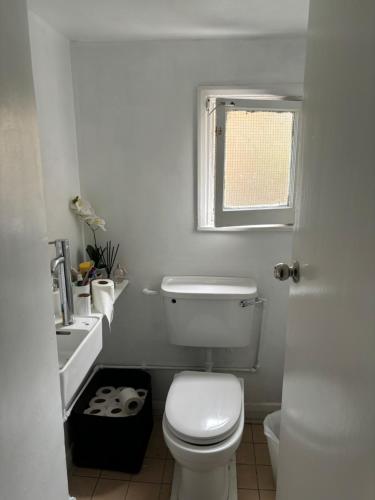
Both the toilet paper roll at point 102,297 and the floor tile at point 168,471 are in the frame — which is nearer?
the toilet paper roll at point 102,297

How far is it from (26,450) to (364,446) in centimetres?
70

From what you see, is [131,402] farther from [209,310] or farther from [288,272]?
[288,272]

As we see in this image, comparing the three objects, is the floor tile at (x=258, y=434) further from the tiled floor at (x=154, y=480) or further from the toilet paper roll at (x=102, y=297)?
the toilet paper roll at (x=102, y=297)

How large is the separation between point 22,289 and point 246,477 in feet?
5.03

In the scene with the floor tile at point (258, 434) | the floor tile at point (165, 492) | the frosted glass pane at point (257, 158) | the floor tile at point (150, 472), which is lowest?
the floor tile at point (258, 434)

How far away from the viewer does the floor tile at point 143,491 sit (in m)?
1.65

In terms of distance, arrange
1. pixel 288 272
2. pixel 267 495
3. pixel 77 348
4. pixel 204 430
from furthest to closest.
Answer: pixel 267 495
pixel 204 430
pixel 77 348
pixel 288 272

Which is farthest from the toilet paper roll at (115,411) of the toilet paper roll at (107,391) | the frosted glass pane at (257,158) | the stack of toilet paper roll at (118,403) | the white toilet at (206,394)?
the frosted glass pane at (257,158)

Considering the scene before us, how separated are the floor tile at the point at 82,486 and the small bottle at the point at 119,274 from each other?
94 cm

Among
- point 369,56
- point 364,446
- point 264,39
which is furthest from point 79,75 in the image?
point 364,446

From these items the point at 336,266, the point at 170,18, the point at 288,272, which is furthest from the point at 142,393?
the point at 170,18

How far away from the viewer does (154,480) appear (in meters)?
1.73

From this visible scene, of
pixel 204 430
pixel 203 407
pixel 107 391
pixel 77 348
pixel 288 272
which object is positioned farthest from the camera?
pixel 107 391

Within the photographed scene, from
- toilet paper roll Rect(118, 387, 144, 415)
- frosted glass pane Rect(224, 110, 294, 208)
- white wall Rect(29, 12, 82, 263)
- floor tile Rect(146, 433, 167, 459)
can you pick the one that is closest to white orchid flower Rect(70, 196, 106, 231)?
white wall Rect(29, 12, 82, 263)
